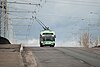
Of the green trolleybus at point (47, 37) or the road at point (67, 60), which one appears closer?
the road at point (67, 60)

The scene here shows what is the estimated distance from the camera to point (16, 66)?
18.1 meters

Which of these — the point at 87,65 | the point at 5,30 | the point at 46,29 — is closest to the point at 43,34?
the point at 46,29

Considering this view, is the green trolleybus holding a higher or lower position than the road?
higher

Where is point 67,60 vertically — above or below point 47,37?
below

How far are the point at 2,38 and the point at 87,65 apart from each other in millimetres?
41570

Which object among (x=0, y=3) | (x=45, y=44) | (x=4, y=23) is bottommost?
(x=45, y=44)

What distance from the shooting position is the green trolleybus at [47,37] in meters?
56.9

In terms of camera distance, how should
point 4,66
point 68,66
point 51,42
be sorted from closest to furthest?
point 4,66 → point 68,66 → point 51,42

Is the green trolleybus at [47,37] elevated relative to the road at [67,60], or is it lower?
elevated

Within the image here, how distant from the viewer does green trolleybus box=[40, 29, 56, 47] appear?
5688 cm

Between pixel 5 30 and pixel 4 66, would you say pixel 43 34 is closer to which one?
pixel 5 30

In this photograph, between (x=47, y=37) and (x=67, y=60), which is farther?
(x=47, y=37)

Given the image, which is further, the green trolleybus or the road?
the green trolleybus

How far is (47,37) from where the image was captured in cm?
5675
